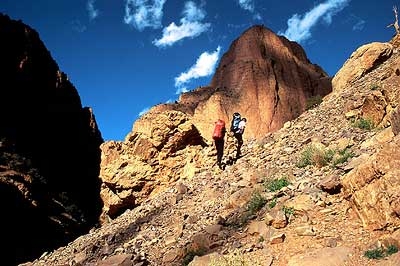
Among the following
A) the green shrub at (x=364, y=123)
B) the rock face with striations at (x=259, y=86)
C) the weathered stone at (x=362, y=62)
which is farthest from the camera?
the rock face with striations at (x=259, y=86)

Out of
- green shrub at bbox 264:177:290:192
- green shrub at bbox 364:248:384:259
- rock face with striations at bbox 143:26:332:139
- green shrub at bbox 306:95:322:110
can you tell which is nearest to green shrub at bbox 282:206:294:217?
green shrub at bbox 264:177:290:192

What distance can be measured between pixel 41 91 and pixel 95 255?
1465 inches

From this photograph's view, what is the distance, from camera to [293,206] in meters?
9.16

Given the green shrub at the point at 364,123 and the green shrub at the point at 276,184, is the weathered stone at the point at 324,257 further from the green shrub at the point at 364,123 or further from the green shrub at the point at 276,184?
the green shrub at the point at 364,123

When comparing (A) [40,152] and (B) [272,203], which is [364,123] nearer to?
(B) [272,203]

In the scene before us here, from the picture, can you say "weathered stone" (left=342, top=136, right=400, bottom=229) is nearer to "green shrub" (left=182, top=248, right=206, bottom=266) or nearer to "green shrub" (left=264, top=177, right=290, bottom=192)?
"green shrub" (left=264, top=177, right=290, bottom=192)

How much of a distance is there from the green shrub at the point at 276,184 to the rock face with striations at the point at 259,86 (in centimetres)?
2896

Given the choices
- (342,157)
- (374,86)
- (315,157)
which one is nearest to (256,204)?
(315,157)

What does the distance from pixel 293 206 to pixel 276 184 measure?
1791 mm

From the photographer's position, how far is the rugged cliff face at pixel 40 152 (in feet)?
105

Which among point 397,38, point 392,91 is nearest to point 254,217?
point 392,91

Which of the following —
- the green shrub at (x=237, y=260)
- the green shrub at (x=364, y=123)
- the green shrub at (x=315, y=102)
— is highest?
the green shrub at (x=315, y=102)

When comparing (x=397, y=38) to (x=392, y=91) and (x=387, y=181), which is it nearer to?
(x=392, y=91)

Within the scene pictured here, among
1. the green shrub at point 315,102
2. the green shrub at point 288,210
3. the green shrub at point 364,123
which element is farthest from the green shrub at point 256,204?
the green shrub at point 315,102
